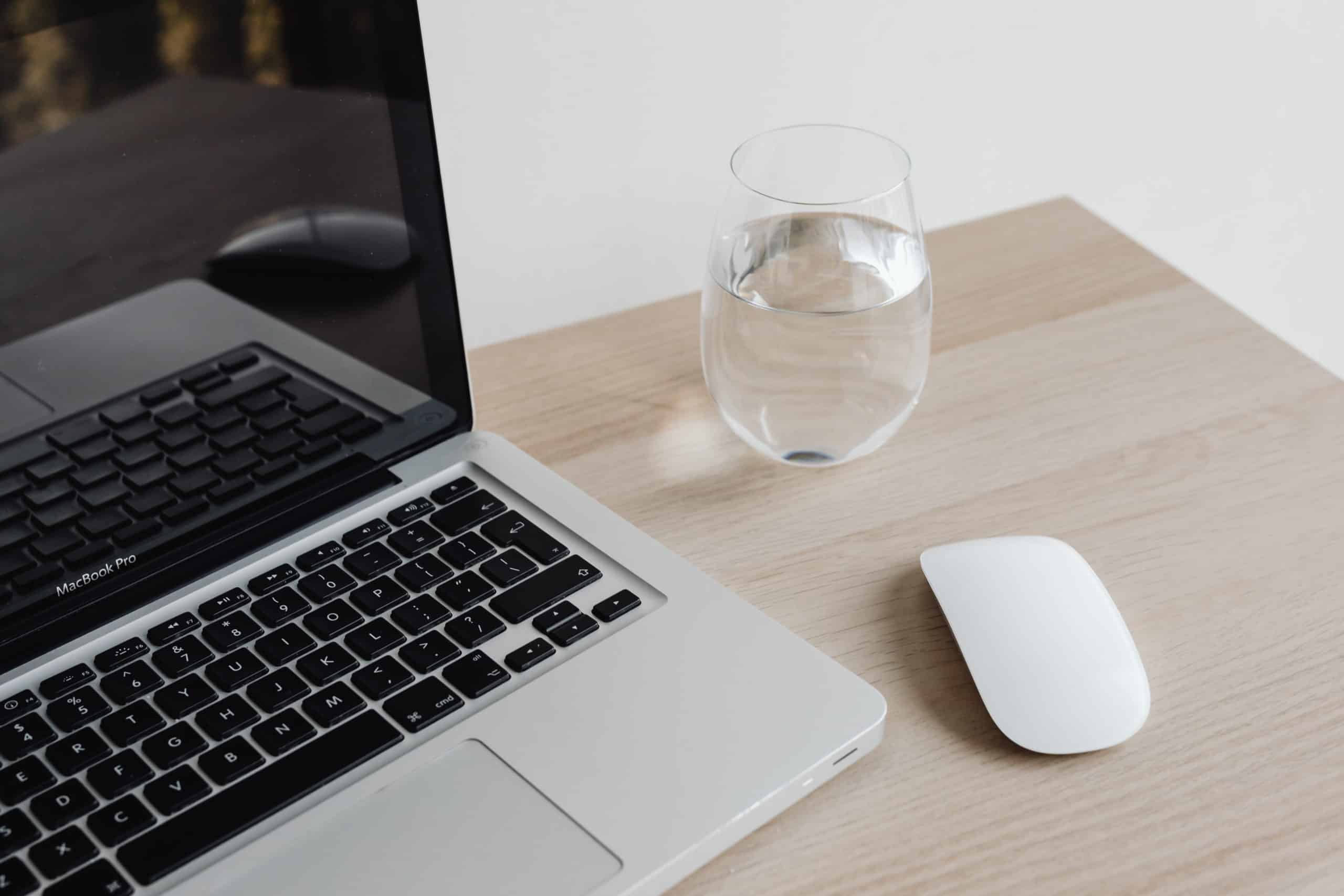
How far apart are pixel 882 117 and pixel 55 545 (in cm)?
61

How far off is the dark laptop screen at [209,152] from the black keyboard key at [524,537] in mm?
106

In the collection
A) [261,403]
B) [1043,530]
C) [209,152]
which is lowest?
[1043,530]

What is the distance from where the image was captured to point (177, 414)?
55cm

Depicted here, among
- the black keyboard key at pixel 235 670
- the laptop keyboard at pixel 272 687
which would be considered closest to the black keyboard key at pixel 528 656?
the laptop keyboard at pixel 272 687

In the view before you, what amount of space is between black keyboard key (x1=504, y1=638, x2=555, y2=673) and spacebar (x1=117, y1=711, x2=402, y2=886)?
57 millimetres

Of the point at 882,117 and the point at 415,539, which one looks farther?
the point at 882,117

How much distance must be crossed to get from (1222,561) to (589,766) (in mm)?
339

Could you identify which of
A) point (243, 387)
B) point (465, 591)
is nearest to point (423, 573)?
point (465, 591)

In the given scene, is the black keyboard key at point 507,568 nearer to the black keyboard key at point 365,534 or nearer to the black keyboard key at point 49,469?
the black keyboard key at point 365,534

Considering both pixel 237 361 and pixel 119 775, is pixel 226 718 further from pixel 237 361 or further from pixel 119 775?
pixel 237 361

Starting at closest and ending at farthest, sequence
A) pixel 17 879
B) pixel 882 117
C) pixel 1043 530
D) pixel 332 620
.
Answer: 1. pixel 17 879
2. pixel 332 620
3. pixel 1043 530
4. pixel 882 117

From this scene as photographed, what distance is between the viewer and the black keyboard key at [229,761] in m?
0.46

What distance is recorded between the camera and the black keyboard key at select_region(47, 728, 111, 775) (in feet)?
1.52

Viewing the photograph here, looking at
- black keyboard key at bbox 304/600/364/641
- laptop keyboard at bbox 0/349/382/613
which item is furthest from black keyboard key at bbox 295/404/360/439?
black keyboard key at bbox 304/600/364/641
